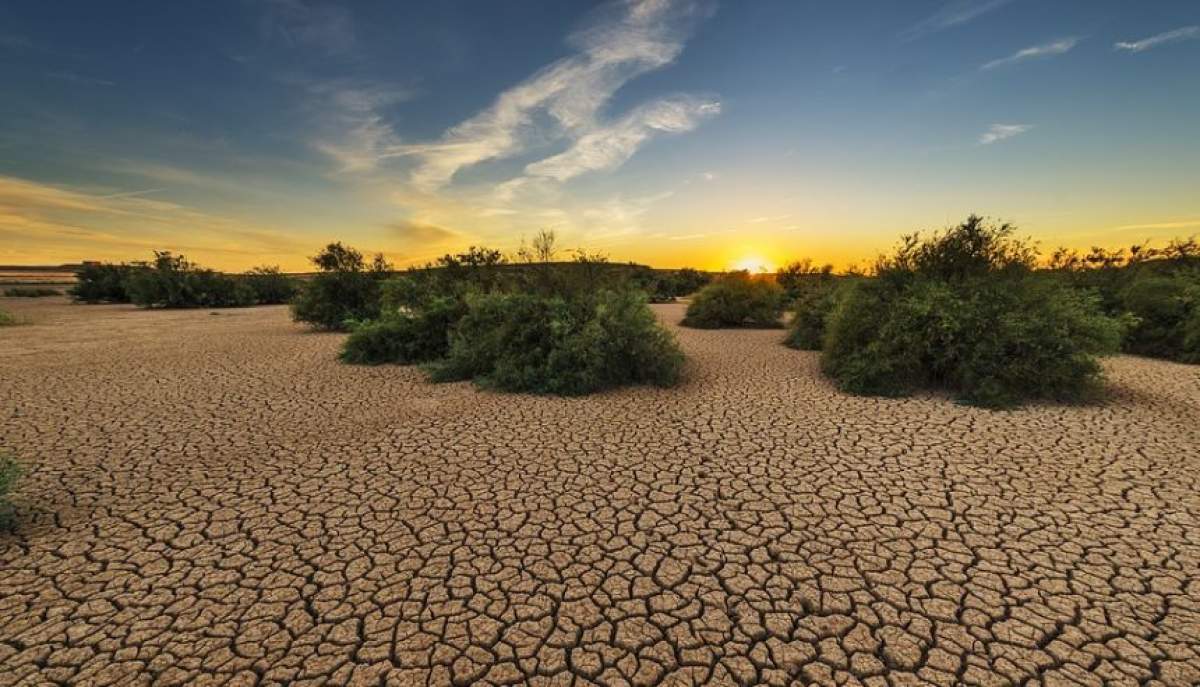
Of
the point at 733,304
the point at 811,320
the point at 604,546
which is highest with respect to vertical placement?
the point at 733,304

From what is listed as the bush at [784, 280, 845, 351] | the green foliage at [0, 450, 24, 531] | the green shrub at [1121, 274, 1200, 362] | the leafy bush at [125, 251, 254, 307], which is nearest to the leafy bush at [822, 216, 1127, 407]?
the bush at [784, 280, 845, 351]

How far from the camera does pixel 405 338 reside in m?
11.6

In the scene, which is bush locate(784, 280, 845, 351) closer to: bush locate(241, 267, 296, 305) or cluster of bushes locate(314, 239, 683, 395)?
cluster of bushes locate(314, 239, 683, 395)

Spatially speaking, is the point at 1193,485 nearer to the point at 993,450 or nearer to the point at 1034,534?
the point at 993,450

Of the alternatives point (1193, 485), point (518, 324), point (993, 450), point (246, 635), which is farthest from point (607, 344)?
point (1193, 485)

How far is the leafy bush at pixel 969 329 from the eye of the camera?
763cm

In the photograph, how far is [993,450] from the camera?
5.61m

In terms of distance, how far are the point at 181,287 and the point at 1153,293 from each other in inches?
1606

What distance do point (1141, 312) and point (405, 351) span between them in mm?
18853

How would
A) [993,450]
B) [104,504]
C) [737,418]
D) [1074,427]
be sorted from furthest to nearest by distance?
[737,418] → [1074,427] → [993,450] → [104,504]

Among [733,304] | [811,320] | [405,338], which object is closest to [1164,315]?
[811,320]

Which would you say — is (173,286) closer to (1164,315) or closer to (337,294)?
(337,294)

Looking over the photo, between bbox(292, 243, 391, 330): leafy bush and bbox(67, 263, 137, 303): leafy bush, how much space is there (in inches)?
849

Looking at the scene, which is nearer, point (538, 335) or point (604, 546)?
point (604, 546)
